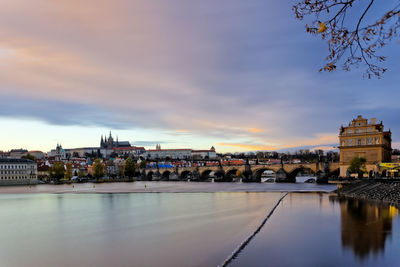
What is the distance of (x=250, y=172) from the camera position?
73062 millimetres

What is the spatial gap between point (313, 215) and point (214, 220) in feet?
19.6

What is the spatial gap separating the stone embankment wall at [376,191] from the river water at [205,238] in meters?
3.27

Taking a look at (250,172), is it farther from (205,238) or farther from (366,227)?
(205,238)

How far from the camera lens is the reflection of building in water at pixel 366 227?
12639 mm

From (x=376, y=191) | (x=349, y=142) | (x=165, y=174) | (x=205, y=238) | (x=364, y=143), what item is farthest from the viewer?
(x=165, y=174)

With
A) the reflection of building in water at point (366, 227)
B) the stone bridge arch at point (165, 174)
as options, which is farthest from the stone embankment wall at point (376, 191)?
the stone bridge arch at point (165, 174)

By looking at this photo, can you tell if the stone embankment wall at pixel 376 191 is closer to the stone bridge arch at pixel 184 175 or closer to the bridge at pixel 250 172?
the bridge at pixel 250 172

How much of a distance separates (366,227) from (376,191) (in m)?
13.7

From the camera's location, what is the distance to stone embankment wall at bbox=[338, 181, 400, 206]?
991 inches

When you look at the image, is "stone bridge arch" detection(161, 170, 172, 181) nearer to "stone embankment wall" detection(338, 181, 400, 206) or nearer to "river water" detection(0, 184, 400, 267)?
"stone embankment wall" detection(338, 181, 400, 206)

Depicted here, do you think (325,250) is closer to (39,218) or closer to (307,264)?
(307,264)

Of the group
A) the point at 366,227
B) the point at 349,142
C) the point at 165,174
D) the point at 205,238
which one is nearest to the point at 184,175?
the point at 165,174

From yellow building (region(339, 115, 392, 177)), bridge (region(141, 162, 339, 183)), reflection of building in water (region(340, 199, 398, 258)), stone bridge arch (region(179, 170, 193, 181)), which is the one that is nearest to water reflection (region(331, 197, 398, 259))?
reflection of building in water (region(340, 199, 398, 258))

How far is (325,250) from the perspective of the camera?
1237 centimetres
